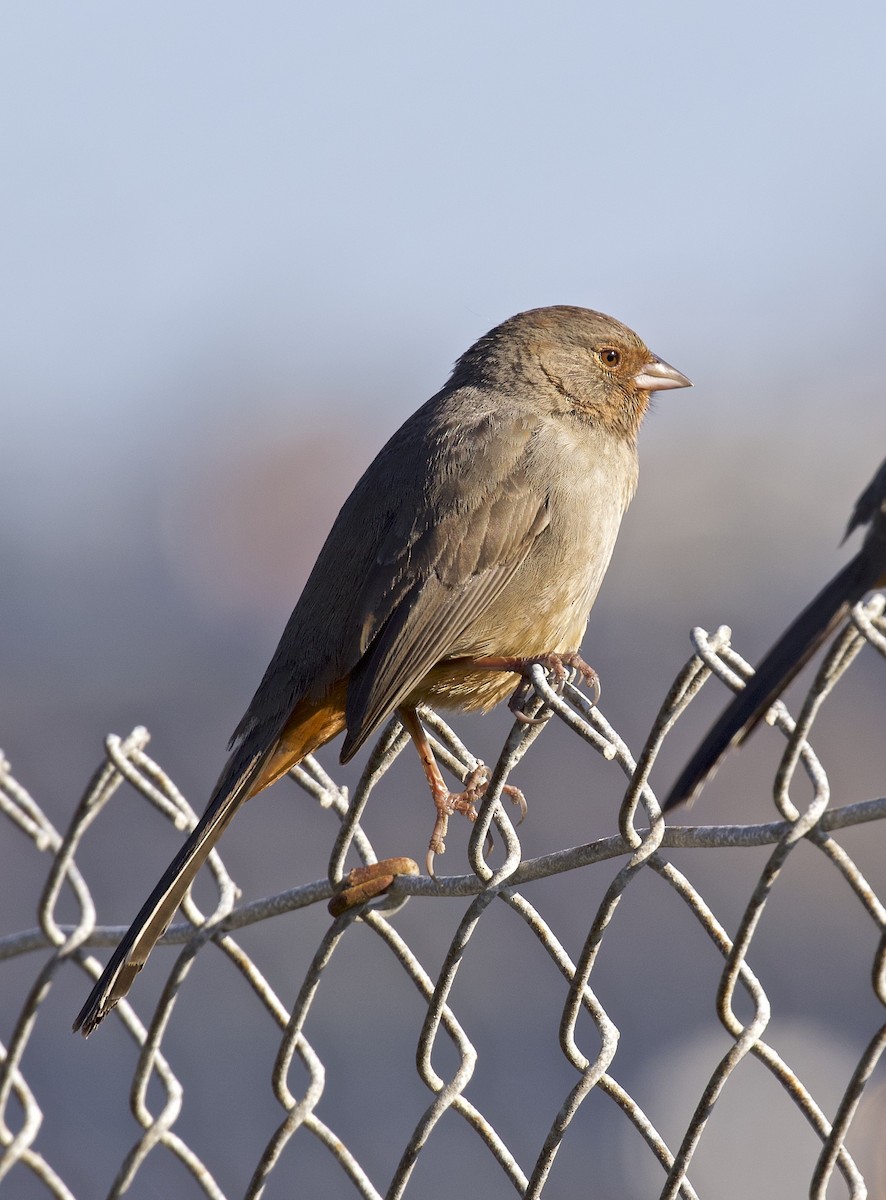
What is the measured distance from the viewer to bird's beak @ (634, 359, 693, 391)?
465 centimetres

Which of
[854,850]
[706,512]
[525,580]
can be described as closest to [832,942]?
[854,850]

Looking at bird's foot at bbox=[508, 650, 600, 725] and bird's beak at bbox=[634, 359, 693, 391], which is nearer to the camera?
bird's foot at bbox=[508, 650, 600, 725]

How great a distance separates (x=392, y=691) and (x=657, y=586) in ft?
63.1

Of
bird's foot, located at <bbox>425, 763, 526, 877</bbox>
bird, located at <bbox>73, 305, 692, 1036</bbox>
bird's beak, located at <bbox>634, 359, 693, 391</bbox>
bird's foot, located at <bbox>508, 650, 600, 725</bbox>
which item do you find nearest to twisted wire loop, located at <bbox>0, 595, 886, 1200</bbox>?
bird's foot, located at <bbox>425, 763, 526, 877</bbox>

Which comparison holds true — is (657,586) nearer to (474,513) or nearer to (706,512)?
(706,512)

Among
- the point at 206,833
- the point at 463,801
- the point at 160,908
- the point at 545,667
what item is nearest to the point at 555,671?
the point at 545,667

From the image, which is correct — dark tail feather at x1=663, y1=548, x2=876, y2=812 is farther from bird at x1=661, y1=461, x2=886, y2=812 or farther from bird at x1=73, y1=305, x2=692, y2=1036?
bird at x1=73, y1=305, x2=692, y2=1036

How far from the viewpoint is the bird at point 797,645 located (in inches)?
83.5

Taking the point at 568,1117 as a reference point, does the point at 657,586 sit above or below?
below

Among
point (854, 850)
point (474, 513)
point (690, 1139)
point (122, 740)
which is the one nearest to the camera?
point (690, 1139)

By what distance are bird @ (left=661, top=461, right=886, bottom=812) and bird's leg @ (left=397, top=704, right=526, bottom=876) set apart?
707 millimetres

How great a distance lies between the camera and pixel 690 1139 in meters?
2.02

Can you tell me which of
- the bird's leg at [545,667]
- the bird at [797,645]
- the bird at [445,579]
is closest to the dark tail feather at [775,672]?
the bird at [797,645]

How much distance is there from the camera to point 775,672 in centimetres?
224
